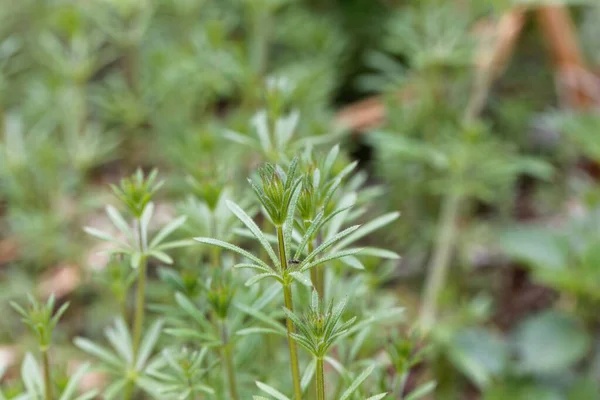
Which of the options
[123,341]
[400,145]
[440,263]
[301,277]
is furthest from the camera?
[440,263]

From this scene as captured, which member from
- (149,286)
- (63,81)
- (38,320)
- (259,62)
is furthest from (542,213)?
(38,320)

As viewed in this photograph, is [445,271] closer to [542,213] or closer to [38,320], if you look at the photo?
[542,213]

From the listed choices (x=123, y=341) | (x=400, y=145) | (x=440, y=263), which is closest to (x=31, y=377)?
(x=123, y=341)

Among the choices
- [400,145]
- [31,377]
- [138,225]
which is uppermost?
[400,145]

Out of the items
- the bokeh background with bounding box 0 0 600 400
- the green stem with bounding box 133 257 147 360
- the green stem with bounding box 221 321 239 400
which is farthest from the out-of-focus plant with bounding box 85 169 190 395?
the bokeh background with bounding box 0 0 600 400

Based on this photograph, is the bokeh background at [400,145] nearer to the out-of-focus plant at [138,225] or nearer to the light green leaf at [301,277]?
Result: the out-of-focus plant at [138,225]

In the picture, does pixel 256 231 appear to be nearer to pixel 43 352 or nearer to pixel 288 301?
pixel 288 301

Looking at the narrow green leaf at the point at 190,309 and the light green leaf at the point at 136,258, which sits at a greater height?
the light green leaf at the point at 136,258

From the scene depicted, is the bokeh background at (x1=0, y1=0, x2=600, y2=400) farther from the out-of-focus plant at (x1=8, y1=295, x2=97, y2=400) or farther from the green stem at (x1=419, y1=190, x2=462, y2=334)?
the out-of-focus plant at (x1=8, y1=295, x2=97, y2=400)

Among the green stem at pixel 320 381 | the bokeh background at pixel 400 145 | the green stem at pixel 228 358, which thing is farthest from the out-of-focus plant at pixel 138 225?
the bokeh background at pixel 400 145
